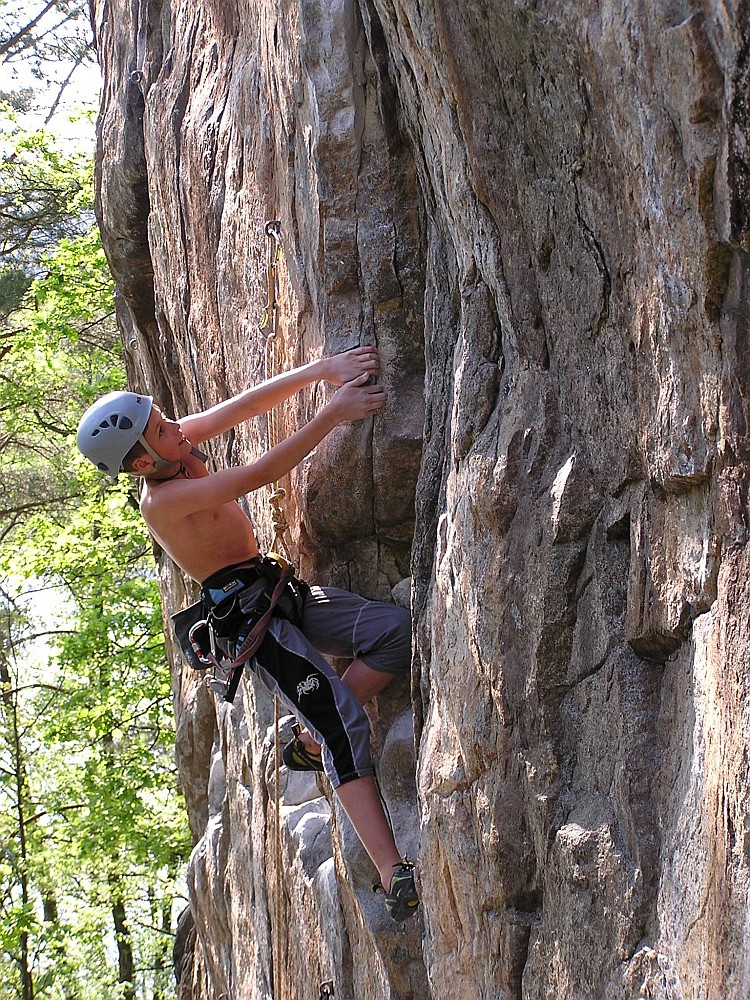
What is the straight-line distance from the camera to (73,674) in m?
14.9

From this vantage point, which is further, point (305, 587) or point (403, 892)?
point (305, 587)

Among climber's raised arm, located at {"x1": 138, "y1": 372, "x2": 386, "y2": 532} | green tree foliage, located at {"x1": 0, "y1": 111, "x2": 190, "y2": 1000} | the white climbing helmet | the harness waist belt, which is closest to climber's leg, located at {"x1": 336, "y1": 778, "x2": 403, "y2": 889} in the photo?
the harness waist belt

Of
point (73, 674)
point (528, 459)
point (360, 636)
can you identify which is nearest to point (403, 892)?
point (360, 636)

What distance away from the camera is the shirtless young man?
4188 mm

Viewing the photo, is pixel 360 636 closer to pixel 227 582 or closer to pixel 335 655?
pixel 335 655

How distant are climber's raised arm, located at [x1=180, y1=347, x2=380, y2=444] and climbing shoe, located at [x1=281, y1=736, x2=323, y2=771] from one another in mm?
1461

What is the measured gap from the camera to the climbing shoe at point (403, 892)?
13.3 feet

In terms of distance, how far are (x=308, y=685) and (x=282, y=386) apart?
1283mm

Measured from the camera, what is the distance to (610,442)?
9.81 feet

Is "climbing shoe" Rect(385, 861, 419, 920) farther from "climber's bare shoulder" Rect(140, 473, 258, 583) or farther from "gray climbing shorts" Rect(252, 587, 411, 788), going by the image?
"climber's bare shoulder" Rect(140, 473, 258, 583)

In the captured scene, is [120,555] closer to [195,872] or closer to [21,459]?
[21,459]

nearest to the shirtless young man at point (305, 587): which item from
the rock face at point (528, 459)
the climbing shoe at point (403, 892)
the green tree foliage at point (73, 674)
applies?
the climbing shoe at point (403, 892)

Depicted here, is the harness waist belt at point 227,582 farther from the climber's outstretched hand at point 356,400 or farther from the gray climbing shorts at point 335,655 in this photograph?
the climber's outstretched hand at point 356,400

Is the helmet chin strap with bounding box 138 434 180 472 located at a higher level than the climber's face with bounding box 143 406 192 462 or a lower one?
lower
